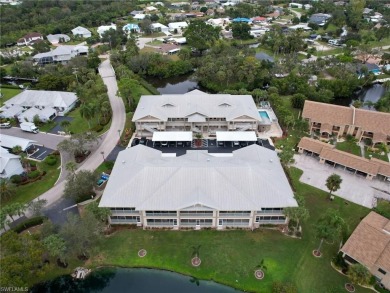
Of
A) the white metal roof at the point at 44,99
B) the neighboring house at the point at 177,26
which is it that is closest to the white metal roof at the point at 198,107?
the white metal roof at the point at 44,99

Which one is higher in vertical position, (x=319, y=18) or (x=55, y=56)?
(x=319, y=18)

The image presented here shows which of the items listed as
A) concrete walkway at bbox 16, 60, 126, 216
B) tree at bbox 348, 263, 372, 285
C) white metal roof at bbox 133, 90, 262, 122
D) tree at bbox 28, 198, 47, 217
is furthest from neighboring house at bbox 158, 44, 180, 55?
tree at bbox 348, 263, 372, 285

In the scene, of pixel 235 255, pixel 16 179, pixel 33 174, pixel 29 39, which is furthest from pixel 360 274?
pixel 29 39

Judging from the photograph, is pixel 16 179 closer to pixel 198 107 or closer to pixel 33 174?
pixel 33 174

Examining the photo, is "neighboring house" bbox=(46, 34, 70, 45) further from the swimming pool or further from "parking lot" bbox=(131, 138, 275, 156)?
the swimming pool

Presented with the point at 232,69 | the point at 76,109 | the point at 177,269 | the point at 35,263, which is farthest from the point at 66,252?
the point at 232,69

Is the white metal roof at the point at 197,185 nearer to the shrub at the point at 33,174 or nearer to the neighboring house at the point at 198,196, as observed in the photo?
the neighboring house at the point at 198,196
